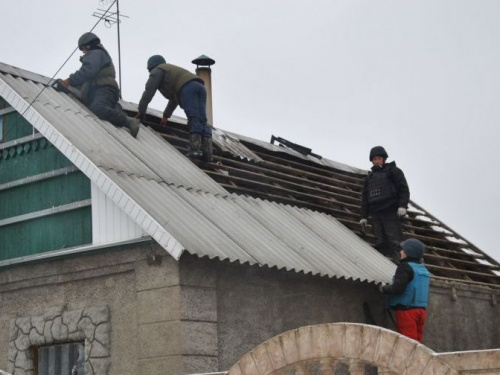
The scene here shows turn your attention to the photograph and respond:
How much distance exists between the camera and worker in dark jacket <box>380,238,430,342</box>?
1179 centimetres

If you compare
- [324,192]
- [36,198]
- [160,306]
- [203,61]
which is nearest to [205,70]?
[203,61]

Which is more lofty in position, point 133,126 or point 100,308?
point 133,126

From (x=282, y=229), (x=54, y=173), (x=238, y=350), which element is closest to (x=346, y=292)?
(x=282, y=229)

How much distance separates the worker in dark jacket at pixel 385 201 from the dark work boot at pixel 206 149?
7.81ft

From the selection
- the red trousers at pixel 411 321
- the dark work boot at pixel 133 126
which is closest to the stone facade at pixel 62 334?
the dark work boot at pixel 133 126

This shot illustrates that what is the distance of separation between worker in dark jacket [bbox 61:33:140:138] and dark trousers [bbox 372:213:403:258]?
154 inches

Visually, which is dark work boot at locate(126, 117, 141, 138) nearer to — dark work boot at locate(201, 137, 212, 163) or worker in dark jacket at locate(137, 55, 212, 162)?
worker in dark jacket at locate(137, 55, 212, 162)

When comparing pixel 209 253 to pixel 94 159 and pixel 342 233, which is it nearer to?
pixel 94 159

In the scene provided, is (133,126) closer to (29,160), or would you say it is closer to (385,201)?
(29,160)

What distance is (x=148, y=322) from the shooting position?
10.8 m

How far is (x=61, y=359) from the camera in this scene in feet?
38.3

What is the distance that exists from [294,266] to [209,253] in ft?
4.92

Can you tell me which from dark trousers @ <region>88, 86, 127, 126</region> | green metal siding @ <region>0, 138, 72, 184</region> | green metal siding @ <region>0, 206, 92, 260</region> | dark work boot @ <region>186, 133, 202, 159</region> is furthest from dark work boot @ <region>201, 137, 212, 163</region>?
green metal siding @ <region>0, 206, 92, 260</region>

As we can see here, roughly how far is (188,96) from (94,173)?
300cm
